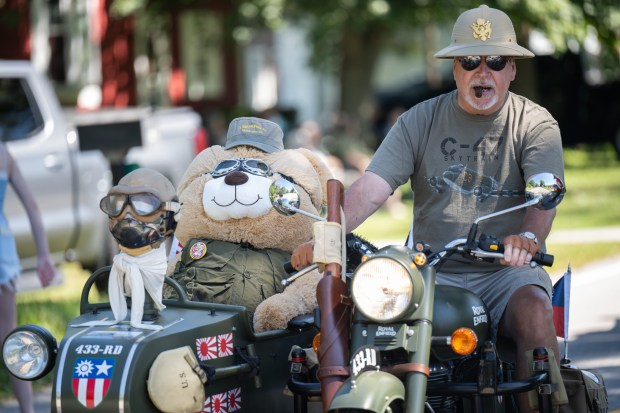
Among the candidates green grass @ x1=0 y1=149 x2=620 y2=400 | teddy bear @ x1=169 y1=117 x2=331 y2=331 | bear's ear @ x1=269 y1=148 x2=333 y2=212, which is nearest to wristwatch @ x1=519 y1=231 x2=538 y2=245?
teddy bear @ x1=169 y1=117 x2=331 y2=331

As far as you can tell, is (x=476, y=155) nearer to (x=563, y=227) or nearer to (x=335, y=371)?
(x=335, y=371)

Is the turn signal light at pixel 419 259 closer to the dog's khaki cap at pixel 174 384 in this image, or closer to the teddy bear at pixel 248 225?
the dog's khaki cap at pixel 174 384

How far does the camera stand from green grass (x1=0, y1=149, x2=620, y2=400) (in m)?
9.27

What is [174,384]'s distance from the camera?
440 cm

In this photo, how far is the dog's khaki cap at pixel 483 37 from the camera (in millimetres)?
5066

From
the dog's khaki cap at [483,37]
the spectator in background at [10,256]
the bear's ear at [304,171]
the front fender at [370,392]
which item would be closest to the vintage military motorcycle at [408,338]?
the front fender at [370,392]

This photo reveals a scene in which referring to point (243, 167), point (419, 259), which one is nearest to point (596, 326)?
point (243, 167)

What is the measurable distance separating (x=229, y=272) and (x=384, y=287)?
4.76ft

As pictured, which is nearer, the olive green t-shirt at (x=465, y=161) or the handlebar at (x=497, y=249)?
the handlebar at (x=497, y=249)

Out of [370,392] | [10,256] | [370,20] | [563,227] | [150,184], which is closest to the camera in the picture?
[370,392]

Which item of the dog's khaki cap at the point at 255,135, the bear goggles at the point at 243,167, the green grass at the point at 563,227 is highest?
the dog's khaki cap at the point at 255,135

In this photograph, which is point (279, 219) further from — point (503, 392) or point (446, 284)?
point (503, 392)

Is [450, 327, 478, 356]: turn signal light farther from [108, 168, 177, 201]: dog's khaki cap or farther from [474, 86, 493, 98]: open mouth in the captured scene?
[108, 168, 177, 201]: dog's khaki cap

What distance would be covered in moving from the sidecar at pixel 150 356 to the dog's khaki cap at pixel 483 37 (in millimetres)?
1342
